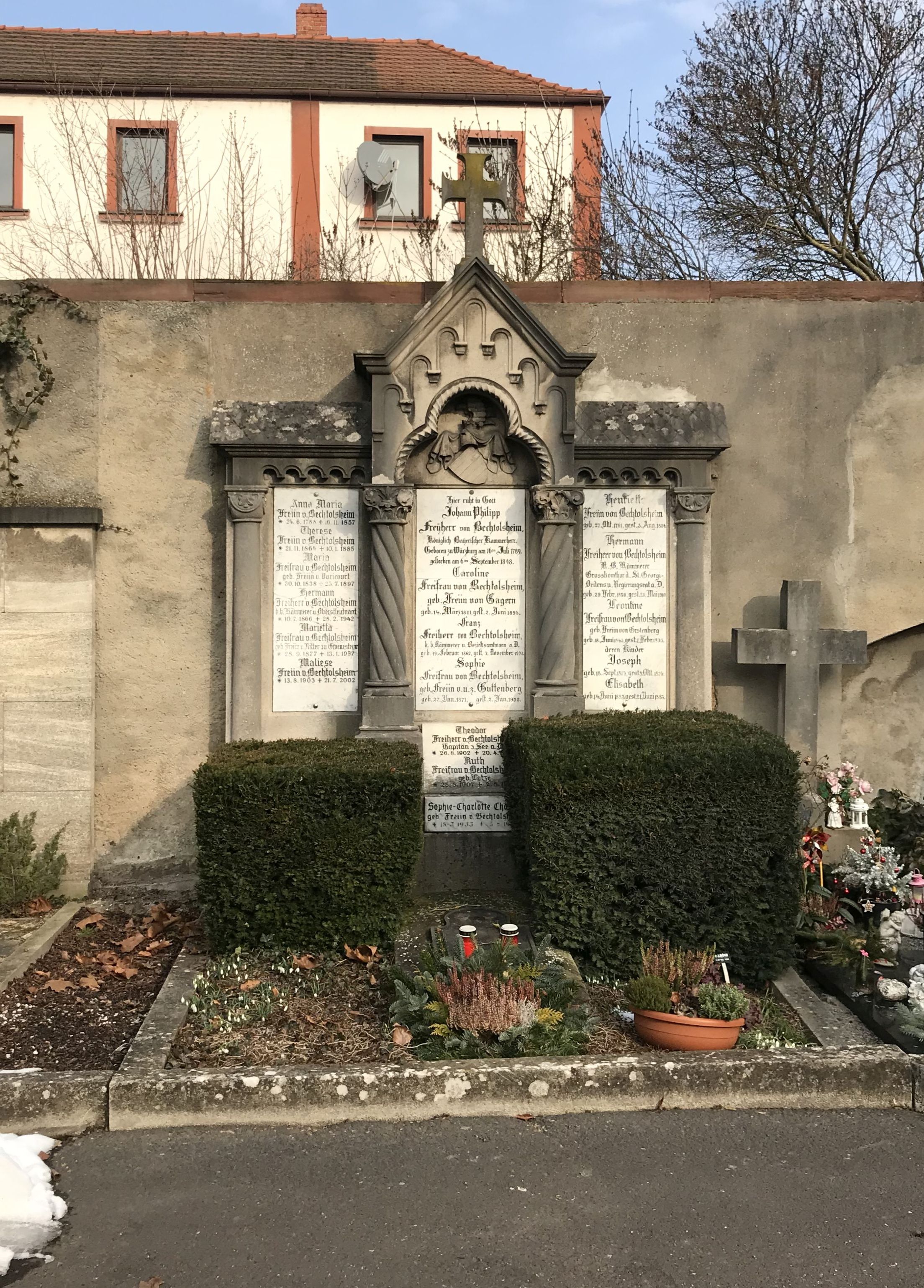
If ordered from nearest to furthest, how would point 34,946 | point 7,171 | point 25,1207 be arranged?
point 25,1207
point 34,946
point 7,171

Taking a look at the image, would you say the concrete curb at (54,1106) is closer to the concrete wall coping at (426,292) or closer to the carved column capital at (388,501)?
the carved column capital at (388,501)

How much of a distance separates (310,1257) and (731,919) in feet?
8.51

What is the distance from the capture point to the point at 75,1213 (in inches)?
126

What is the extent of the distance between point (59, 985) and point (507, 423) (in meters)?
3.98

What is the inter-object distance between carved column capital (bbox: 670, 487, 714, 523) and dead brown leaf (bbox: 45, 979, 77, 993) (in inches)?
172

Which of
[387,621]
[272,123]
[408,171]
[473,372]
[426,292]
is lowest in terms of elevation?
[387,621]

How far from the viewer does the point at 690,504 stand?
6699mm

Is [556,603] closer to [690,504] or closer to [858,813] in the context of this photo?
[690,504]

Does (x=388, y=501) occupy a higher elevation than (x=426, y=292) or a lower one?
lower

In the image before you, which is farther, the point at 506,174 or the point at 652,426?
the point at 506,174

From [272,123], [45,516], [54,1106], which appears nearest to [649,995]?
[54,1106]

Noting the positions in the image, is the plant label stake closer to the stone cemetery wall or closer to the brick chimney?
the stone cemetery wall

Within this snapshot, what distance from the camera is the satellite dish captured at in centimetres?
1752

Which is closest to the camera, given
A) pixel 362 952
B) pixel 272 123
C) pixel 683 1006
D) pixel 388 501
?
pixel 683 1006
